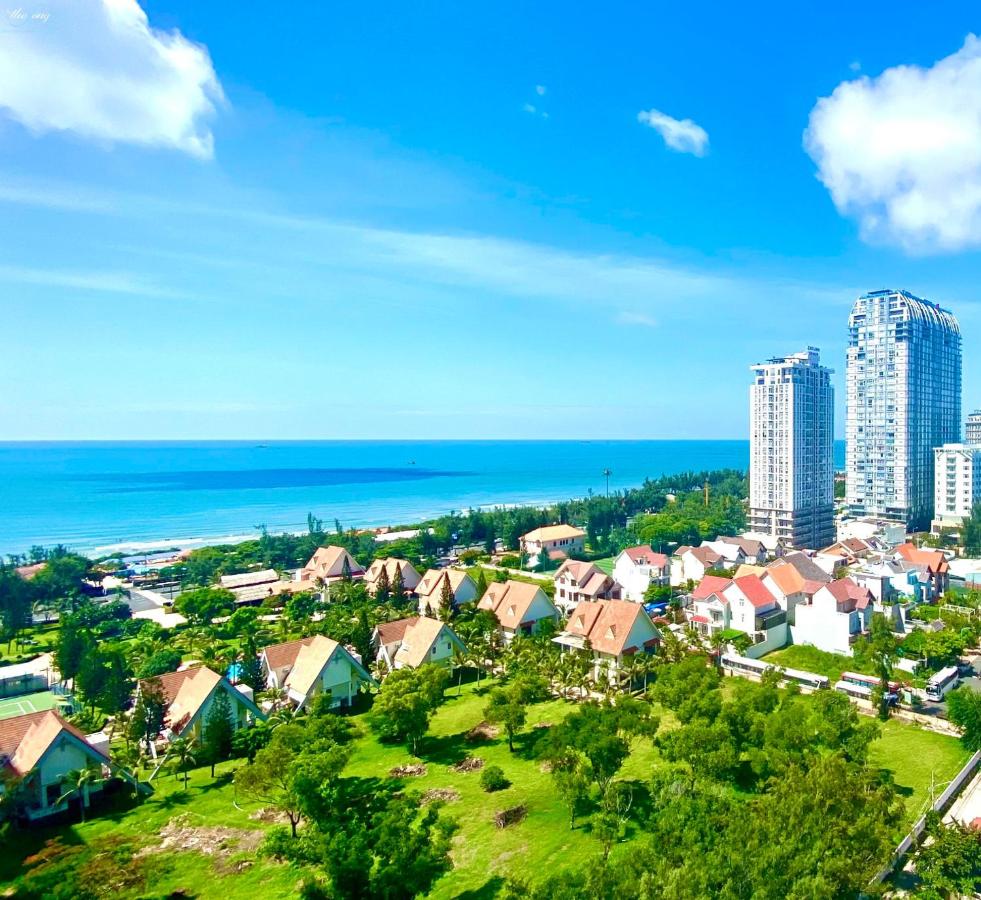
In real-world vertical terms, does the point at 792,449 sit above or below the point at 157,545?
above

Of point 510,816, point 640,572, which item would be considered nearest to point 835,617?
point 640,572

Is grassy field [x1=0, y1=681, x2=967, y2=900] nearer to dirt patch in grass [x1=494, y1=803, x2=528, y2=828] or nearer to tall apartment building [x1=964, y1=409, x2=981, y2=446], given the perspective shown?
dirt patch in grass [x1=494, y1=803, x2=528, y2=828]

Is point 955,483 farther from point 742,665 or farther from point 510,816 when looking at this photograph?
point 510,816

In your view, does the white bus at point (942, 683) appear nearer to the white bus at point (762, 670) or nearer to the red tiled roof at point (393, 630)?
the white bus at point (762, 670)

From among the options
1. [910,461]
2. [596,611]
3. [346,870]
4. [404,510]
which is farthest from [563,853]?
[404,510]

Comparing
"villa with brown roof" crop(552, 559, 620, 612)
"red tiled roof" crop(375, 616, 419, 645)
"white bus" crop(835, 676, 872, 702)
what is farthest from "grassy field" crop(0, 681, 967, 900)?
"villa with brown roof" crop(552, 559, 620, 612)

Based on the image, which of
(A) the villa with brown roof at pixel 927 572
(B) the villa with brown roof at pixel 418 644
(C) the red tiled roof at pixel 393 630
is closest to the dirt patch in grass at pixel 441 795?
(B) the villa with brown roof at pixel 418 644
